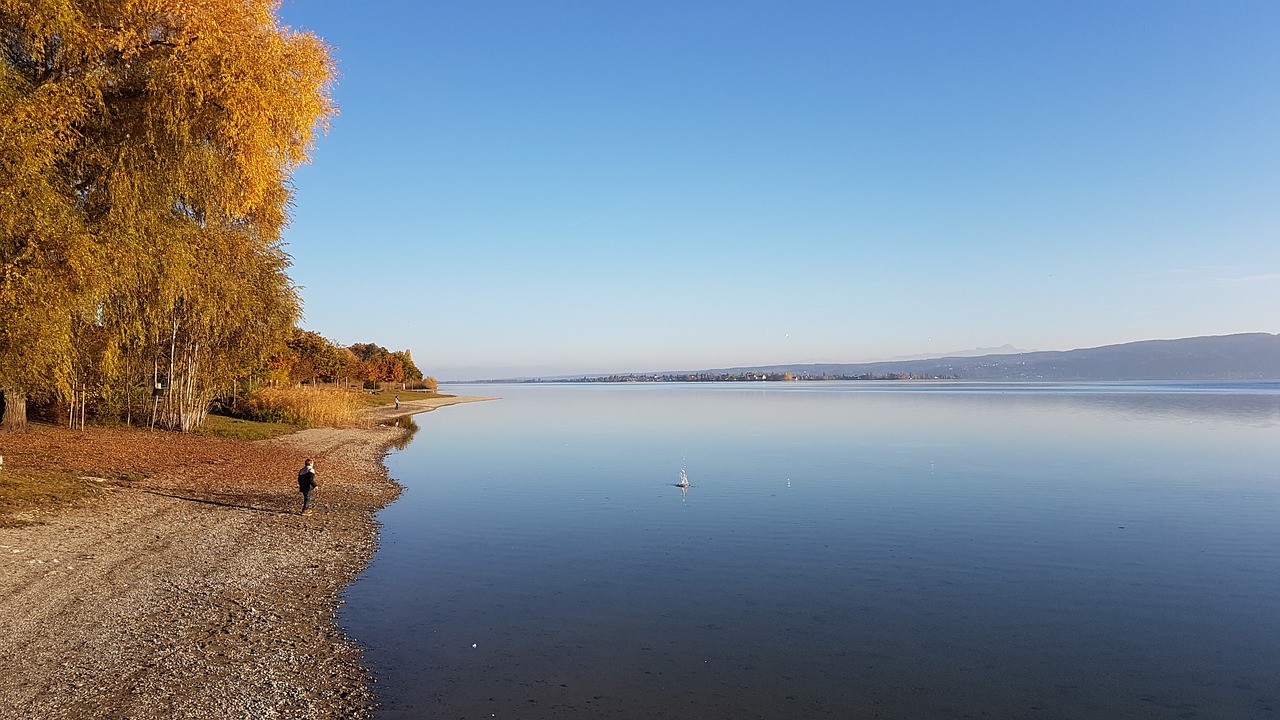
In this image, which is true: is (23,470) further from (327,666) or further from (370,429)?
(370,429)

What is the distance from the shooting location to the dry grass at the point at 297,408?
46.1 meters

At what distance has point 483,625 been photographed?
513 inches

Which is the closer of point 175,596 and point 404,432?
point 175,596

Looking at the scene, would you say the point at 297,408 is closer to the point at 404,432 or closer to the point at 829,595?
the point at 404,432

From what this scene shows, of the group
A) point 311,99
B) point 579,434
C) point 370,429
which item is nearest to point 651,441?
point 579,434

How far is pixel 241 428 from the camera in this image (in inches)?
1540

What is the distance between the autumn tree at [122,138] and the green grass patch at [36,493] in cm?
243

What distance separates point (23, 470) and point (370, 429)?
33379mm

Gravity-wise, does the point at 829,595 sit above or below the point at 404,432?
below

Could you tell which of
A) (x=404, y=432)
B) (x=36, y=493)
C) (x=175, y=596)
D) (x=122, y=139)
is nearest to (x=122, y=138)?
(x=122, y=139)

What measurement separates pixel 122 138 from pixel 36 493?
860 cm

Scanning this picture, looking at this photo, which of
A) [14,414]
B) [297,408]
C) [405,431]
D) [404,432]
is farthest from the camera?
[405,431]

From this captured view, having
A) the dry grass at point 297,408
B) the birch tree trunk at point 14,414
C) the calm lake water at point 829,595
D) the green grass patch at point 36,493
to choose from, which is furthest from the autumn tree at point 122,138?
the dry grass at point 297,408

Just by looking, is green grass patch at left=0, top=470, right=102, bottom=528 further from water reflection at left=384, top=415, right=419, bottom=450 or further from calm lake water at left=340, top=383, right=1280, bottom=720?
water reflection at left=384, top=415, right=419, bottom=450
